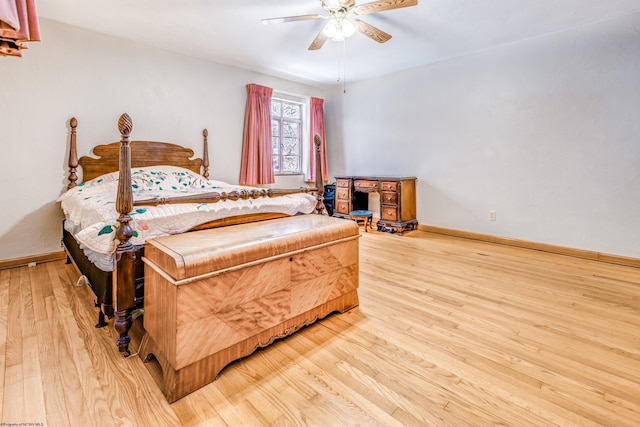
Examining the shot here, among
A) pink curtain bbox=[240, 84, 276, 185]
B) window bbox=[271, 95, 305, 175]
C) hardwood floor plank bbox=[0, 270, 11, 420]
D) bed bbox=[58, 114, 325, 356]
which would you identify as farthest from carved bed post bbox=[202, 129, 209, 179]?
hardwood floor plank bbox=[0, 270, 11, 420]

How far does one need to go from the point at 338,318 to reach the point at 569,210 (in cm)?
302

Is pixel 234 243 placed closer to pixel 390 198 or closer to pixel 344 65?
pixel 390 198

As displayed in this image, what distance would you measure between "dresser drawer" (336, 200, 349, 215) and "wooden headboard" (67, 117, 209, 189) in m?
2.11

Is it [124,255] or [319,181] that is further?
[319,181]

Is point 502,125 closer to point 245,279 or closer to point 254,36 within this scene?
point 254,36

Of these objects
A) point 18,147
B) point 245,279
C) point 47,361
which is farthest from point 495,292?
point 18,147

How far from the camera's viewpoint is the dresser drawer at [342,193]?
16.3ft

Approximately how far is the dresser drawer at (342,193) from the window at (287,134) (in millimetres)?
871

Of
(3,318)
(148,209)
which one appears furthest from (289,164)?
(3,318)

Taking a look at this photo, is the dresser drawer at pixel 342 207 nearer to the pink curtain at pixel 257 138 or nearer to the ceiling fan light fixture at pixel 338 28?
the pink curtain at pixel 257 138

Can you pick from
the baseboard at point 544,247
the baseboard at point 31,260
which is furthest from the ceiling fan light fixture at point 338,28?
the baseboard at point 31,260

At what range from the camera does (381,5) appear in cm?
235

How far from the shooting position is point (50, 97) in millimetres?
3012

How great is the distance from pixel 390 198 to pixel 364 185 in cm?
51
